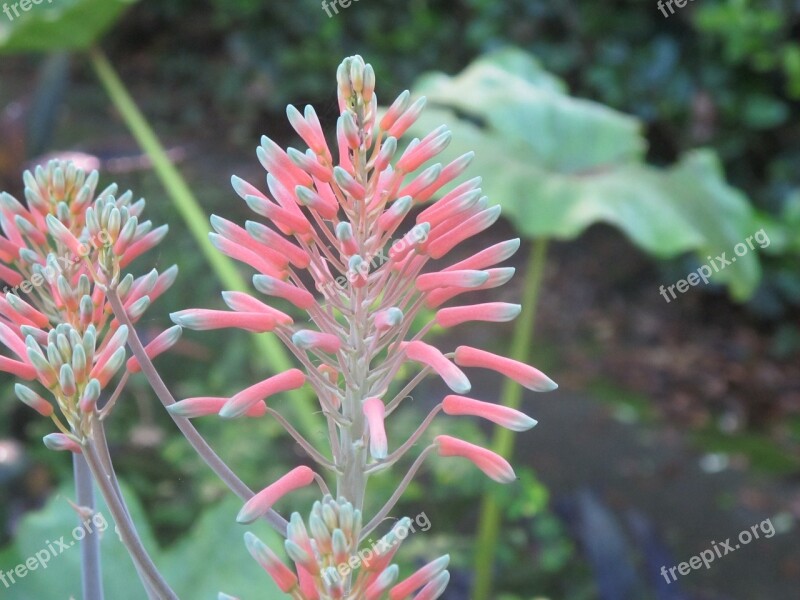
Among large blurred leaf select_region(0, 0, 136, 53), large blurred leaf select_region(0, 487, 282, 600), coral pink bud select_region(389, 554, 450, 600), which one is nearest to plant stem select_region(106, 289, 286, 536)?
coral pink bud select_region(389, 554, 450, 600)

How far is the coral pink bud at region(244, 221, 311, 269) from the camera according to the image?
0.49 metres

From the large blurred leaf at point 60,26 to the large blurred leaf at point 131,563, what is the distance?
1.49 m

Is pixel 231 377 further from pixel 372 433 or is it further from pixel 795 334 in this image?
pixel 795 334

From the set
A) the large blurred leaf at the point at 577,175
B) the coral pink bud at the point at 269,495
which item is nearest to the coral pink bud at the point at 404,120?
the coral pink bud at the point at 269,495

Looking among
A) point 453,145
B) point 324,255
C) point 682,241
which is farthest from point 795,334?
point 324,255

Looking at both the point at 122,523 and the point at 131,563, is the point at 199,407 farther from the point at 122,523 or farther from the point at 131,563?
the point at 131,563

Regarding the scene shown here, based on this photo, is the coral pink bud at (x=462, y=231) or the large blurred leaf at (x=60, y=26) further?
the large blurred leaf at (x=60, y=26)

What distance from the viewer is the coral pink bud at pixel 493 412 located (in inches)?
19.4

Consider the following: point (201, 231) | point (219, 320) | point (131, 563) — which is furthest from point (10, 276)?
point (201, 231)

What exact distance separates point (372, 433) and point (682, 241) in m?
1.77

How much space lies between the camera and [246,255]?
20.1 inches

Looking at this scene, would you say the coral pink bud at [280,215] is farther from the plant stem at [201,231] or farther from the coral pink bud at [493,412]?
the plant stem at [201,231]

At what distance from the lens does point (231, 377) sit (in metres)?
2.79

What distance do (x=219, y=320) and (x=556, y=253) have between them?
4734mm
